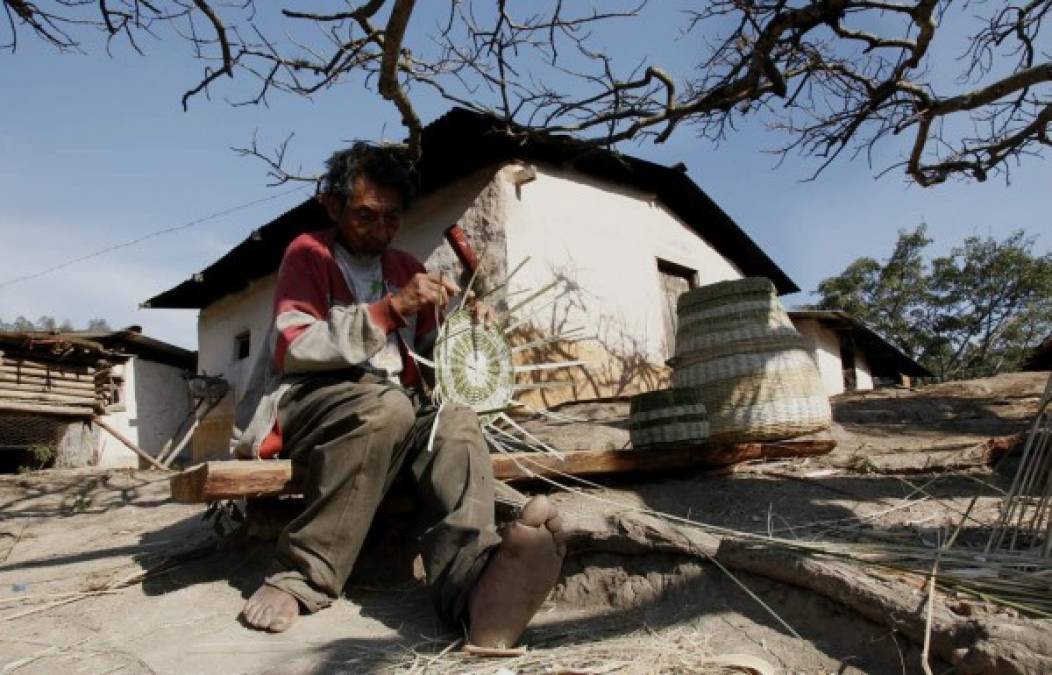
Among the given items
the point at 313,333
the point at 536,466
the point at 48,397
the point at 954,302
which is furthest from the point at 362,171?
the point at 954,302

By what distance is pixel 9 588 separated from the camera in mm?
2740

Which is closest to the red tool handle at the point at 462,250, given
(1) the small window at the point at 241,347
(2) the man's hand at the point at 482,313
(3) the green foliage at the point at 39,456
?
(2) the man's hand at the point at 482,313

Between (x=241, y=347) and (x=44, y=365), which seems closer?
(x=44, y=365)

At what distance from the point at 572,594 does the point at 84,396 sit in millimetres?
10637

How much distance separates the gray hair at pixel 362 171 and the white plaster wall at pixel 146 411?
998cm

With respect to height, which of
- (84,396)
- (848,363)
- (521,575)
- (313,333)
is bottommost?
(521,575)

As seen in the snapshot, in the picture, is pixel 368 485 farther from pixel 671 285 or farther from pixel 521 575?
pixel 671 285

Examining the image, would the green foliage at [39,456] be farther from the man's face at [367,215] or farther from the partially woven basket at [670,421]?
the partially woven basket at [670,421]

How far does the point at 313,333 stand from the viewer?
215 centimetres

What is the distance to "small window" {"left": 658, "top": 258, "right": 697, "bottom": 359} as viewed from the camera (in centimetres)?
758

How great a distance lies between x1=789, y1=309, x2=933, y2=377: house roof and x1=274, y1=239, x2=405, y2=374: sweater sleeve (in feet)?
33.0

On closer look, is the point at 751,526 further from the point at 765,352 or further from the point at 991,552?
the point at 765,352

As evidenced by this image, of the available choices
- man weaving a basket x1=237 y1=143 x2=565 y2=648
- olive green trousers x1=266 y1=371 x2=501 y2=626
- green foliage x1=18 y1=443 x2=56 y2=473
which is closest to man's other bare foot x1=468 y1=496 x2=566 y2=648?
man weaving a basket x1=237 y1=143 x2=565 y2=648

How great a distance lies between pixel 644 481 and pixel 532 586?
1.56 meters
